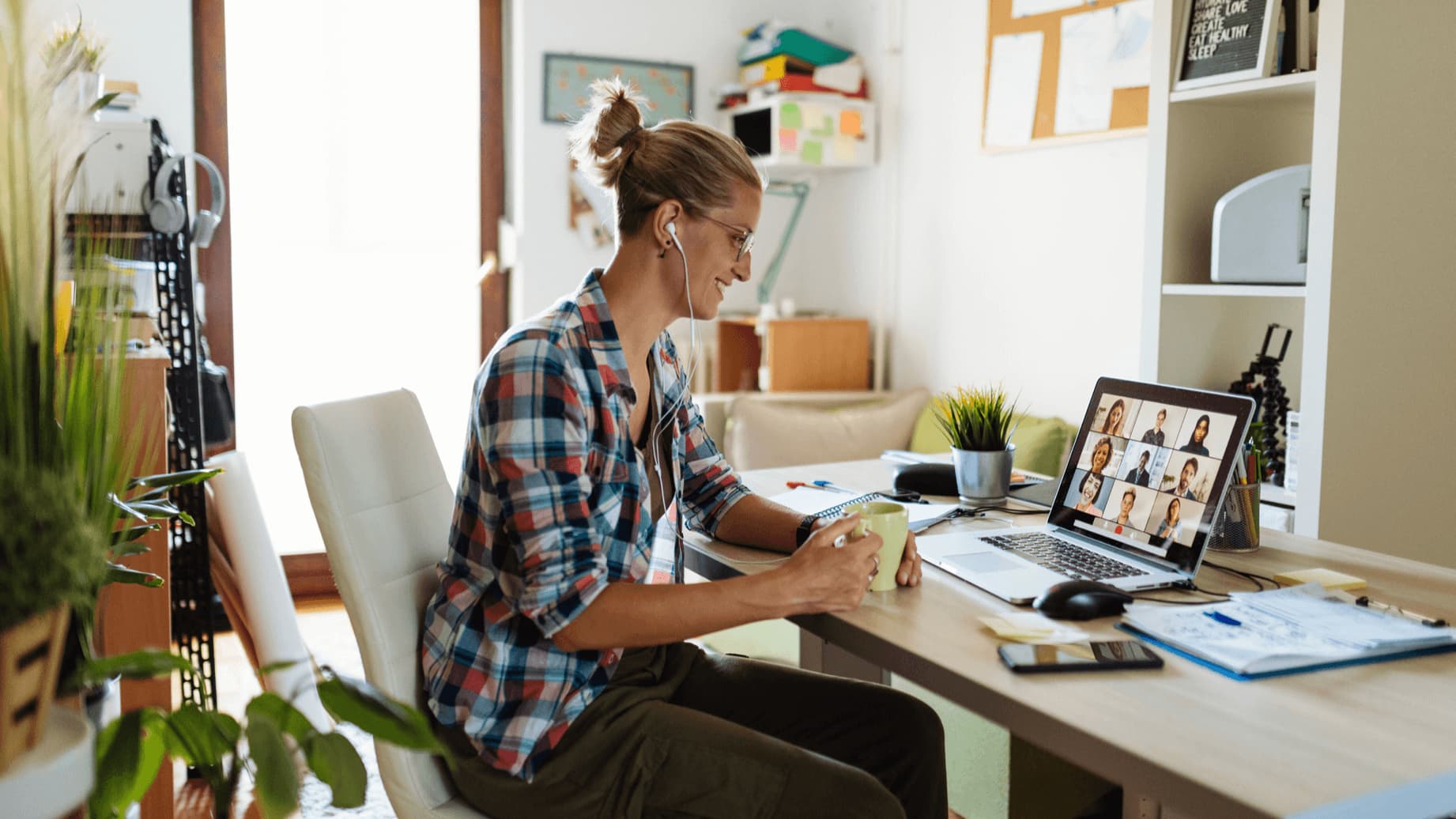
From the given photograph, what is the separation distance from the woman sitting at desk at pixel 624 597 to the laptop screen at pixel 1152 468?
328 mm

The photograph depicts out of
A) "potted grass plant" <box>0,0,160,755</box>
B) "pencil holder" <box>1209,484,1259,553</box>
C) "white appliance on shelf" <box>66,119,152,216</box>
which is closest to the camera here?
"potted grass plant" <box>0,0,160,755</box>

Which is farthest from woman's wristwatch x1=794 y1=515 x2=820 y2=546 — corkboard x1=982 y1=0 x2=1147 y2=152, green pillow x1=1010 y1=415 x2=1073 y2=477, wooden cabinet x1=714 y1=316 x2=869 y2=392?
wooden cabinet x1=714 y1=316 x2=869 y2=392

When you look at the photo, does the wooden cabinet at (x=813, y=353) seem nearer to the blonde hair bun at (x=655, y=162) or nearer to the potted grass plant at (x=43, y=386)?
the blonde hair bun at (x=655, y=162)

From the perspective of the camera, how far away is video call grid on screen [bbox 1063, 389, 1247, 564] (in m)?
1.45

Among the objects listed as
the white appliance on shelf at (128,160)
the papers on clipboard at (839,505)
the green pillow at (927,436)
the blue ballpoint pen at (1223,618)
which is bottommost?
the green pillow at (927,436)

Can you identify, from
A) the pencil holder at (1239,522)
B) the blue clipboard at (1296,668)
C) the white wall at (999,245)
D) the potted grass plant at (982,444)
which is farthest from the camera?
the white wall at (999,245)

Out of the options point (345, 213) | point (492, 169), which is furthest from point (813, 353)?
point (345, 213)

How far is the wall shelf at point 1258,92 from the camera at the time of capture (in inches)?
84.2

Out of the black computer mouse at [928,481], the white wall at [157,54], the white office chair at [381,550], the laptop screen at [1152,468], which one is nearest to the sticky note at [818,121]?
the white wall at [157,54]

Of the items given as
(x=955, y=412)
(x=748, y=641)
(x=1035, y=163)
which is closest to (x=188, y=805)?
(x=748, y=641)

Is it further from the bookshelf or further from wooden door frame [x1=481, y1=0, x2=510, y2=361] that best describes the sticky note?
the bookshelf

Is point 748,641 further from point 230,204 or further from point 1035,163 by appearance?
point 230,204

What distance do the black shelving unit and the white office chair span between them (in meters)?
1.36

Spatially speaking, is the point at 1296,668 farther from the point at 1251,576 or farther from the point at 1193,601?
the point at 1251,576
